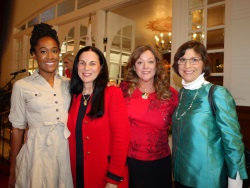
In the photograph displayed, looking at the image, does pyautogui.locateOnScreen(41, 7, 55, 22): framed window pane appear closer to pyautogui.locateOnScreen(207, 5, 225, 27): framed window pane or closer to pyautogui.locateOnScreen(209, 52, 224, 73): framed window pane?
pyautogui.locateOnScreen(207, 5, 225, 27): framed window pane

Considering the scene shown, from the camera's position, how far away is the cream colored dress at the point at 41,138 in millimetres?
1516

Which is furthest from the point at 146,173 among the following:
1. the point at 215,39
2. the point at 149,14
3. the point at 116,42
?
the point at 149,14

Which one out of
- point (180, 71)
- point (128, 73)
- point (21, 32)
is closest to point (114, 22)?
point (128, 73)

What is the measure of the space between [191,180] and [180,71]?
0.72 m

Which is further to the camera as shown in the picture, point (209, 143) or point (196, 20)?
point (196, 20)

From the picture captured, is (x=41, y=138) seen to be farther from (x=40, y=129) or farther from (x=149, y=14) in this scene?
(x=149, y=14)

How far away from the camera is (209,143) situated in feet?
4.33

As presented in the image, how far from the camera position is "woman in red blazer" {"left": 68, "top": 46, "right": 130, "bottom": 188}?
139cm

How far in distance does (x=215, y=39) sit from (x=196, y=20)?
42cm

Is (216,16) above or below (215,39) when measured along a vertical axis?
above

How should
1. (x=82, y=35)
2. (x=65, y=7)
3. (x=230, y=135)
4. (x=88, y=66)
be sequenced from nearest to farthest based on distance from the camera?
(x=230, y=135)
(x=88, y=66)
(x=82, y=35)
(x=65, y=7)

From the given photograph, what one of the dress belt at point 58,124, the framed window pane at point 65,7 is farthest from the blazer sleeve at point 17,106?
the framed window pane at point 65,7

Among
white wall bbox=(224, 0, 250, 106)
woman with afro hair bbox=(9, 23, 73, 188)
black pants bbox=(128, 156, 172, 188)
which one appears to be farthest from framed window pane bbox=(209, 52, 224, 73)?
woman with afro hair bbox=(9, 23, 73, 188)

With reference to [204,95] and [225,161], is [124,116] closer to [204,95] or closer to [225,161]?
[204,95]
